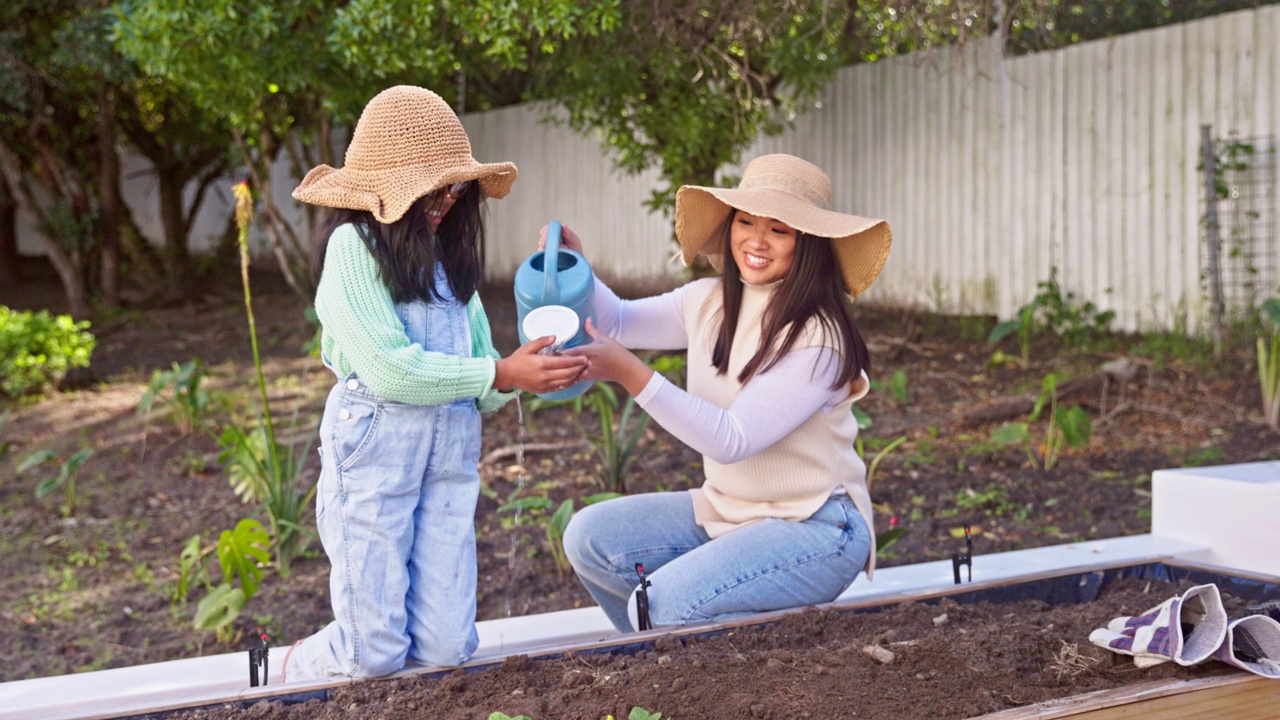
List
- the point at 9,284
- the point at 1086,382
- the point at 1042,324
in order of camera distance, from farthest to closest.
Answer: the point at 9,284 < the point at 1042,324 < the point at 1086,382

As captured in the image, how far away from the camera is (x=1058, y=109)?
819 centimetres

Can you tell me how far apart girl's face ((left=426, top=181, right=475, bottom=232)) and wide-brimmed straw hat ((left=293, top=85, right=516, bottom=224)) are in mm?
48

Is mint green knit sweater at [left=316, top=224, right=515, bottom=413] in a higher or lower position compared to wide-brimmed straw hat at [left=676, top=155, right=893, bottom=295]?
lower

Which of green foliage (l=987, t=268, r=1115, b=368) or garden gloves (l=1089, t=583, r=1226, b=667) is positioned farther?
green foliage (l=987, t=268, r=1115, b=368)

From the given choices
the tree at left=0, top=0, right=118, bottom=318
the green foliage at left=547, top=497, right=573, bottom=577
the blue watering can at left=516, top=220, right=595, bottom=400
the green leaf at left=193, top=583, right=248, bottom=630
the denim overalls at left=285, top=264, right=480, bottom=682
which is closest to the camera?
the denim overalls at left=285, top=264, right=480, bottom=682

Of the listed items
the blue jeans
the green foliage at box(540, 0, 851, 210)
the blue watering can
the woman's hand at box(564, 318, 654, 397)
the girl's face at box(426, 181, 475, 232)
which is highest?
the green foliage at box(540, 0, 851, 210)

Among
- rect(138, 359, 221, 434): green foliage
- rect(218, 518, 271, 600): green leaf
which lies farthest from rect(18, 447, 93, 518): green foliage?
rect(218, 518, 271, 600): green leaf

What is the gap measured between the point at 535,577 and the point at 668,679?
1700 millimetres

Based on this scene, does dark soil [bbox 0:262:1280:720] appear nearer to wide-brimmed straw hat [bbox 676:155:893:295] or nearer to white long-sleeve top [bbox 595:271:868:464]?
white long-sleeve top [bbox 595:271:868:464]

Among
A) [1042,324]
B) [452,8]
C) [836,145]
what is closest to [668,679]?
[452,8]

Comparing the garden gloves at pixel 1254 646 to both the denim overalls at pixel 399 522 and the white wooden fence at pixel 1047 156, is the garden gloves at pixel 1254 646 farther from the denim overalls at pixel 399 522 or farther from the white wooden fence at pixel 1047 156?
the white wooden fence at pixel 1047 156

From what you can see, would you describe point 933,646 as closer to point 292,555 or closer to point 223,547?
point 223,547

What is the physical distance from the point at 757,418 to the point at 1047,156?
21.6 ft

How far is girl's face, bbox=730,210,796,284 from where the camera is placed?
2613 millimetres
